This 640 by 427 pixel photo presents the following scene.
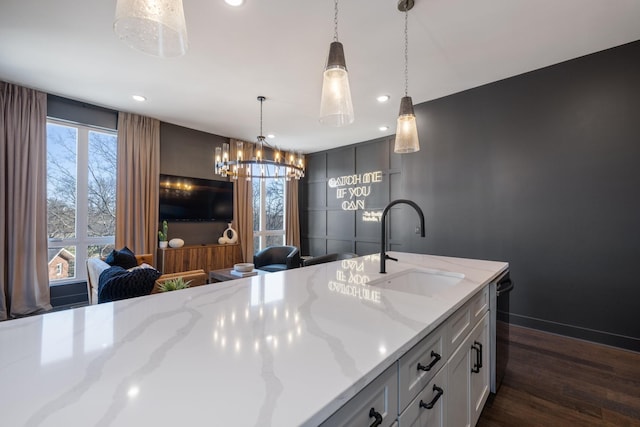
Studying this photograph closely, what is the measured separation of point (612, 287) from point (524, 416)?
1.80m

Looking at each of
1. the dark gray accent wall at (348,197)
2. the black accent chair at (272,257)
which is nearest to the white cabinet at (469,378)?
the dark gray accent wall at (348,197)

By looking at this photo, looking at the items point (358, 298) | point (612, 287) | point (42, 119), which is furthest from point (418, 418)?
point (42, 119)

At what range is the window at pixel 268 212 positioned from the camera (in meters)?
6.17

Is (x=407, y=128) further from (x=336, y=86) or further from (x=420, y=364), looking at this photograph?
(x=420, y=364)

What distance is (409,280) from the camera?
1889 millimetres

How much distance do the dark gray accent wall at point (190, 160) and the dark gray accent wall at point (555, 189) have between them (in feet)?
13.1

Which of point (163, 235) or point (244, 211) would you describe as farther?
point (244, 211)

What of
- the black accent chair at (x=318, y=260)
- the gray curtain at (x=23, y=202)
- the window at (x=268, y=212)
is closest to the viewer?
the black accent chair at (x=318, y=260)

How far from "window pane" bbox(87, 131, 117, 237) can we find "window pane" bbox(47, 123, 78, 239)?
18cm

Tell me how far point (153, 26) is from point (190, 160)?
439cm

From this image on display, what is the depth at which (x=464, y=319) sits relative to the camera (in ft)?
4.45

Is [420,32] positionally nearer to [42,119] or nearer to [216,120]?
[216,120]

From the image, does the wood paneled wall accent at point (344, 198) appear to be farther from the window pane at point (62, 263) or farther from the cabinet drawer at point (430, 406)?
the window pane at point (62, 263)

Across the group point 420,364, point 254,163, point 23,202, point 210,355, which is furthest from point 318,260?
point 23,202
